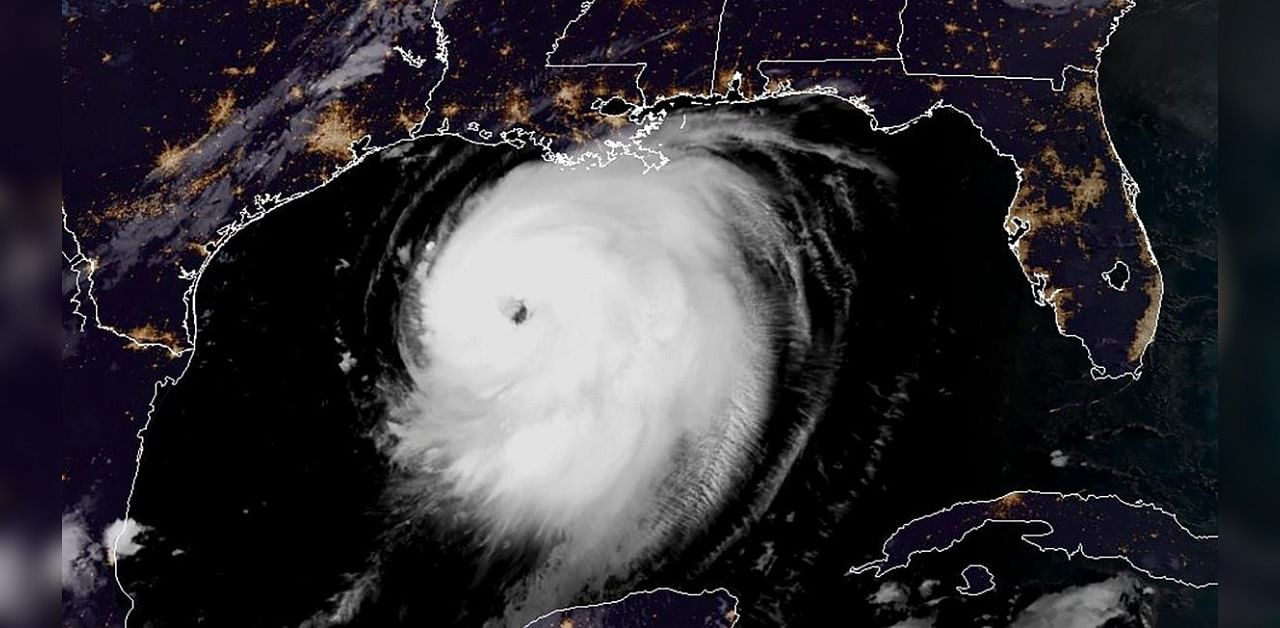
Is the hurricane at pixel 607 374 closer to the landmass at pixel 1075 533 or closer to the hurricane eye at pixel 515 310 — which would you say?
the hurricane eye at pixel 515 310

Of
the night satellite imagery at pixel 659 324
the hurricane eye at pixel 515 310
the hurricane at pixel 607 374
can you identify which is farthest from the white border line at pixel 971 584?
the hurricane eye at pixel 515 310

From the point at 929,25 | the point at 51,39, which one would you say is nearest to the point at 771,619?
the point at 929,25

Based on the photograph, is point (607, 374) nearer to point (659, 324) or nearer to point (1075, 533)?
point (659, 324)

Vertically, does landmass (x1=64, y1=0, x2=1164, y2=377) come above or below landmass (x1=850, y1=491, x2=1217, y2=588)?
above

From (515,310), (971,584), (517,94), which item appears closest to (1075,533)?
(971,584)

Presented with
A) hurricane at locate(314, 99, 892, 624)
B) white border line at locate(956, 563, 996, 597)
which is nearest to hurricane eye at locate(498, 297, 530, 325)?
hurricane at locate(314, 99, 892, 624)

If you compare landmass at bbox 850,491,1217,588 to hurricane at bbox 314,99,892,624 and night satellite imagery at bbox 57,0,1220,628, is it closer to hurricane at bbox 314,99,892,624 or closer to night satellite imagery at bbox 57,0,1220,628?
night satellite imagery at bbox 57,0,1220,628
